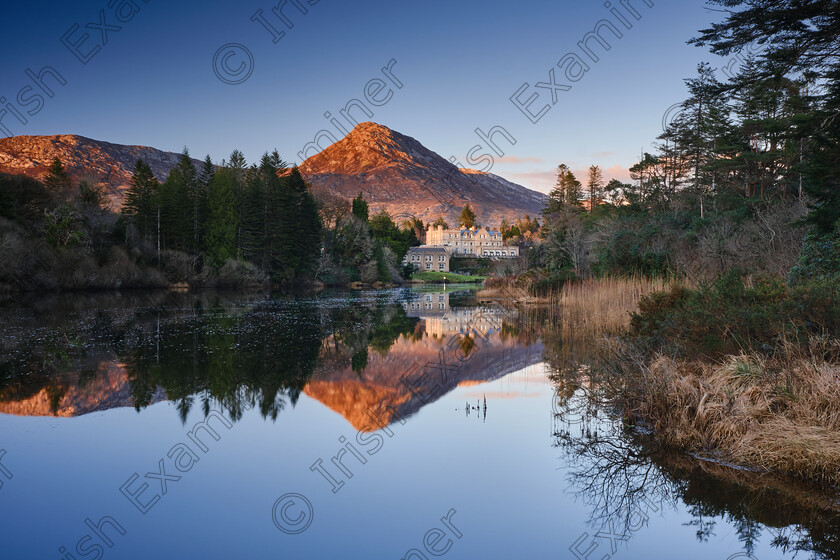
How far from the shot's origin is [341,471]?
7.07 metres

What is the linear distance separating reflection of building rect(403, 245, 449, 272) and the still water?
95.4 metres

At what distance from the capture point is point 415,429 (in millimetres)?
8906

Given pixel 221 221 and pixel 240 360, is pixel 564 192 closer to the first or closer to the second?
pixel 221 221

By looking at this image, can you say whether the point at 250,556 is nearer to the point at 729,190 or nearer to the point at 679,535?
the point at 679,535

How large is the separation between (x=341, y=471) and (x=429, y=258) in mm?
104196

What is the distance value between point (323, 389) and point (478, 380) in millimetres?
3740

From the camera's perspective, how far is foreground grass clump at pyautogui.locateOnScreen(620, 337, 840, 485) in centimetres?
589

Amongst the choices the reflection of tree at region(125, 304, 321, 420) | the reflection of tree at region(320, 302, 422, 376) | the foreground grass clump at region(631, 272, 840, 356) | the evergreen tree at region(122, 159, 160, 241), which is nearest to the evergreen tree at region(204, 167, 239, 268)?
the evergreen tree at region(122, 159, 160, 241)

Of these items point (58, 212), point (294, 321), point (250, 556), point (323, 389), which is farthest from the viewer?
point (58, 212)

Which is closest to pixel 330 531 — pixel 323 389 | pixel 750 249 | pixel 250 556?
pixel 250 556

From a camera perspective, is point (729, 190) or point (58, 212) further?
A: point (58, 212)

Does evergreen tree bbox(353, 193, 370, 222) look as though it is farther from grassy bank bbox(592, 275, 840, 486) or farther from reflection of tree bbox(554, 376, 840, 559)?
reflection of tree bbox(554, 376, 840, 559)

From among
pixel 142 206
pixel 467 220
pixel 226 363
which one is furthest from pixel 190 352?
pixel 467 220

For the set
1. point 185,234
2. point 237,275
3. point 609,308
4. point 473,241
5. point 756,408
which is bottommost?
point 756,408
